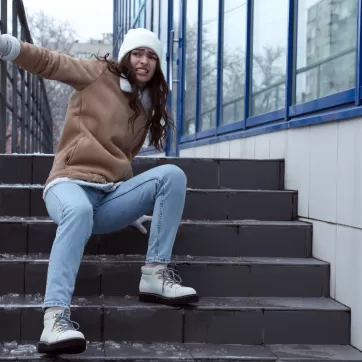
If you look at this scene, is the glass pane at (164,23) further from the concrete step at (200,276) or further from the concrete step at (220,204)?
the concrete step at (200,276)

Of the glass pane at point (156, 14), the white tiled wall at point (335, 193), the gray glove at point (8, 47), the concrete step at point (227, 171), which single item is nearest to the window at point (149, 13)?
the glass pane at point (156, 14)

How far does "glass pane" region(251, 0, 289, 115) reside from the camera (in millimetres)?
4560

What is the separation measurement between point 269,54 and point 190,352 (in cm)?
289

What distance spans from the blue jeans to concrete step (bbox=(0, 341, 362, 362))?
1.09 feet

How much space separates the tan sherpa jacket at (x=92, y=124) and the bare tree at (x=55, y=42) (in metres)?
20.5

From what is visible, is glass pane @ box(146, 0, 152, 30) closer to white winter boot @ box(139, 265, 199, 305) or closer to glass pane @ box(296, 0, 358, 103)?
glass pane @ box(296, 0, 358, 103)

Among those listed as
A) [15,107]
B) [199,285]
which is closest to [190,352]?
[199,285]

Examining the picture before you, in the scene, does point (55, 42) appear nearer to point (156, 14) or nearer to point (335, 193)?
point (156, 14)

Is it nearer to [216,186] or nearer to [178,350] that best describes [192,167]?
[216,186]

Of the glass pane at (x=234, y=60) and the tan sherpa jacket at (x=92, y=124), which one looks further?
the glass pane at (x=234, y=60)

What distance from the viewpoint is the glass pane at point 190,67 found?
23.6 ft

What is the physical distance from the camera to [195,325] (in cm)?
283

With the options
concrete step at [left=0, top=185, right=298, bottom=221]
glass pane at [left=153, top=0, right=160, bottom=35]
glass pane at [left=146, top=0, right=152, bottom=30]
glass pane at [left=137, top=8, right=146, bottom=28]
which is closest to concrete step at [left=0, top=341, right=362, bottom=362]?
concrete step at [left=0, top=185, right=298, bottom=221]

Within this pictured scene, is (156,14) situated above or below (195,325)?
above
